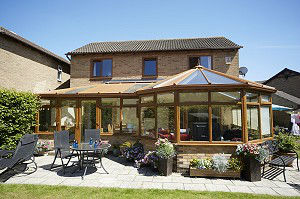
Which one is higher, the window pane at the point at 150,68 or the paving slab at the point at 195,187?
the window pane at the point at 150,68

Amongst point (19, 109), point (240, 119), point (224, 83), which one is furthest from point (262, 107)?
point (19, 109)

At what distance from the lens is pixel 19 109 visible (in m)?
8.82

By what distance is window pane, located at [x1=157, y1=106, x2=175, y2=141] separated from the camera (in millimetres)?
7355

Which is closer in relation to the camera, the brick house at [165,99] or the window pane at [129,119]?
the brick house at [165,99]

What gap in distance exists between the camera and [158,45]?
51.3 feet

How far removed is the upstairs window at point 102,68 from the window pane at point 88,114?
4.41 m

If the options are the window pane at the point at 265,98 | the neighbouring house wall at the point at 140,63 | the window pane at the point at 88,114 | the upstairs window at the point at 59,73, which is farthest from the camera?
the upstairs window at the point at 59,73

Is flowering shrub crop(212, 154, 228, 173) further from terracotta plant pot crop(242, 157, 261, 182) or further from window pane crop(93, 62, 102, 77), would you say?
window pane crop(93, 62, 102, 77)

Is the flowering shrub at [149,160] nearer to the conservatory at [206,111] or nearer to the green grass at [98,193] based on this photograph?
the conservatory at [206,111]

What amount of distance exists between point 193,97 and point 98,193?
473 centimetres

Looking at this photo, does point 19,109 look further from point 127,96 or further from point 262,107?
point 262,107

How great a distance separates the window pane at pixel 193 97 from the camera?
7.00 meters

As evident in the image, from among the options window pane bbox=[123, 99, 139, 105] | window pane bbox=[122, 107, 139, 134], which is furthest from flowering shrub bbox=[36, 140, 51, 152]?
window pane bbox=[123, 99, 139, 105]

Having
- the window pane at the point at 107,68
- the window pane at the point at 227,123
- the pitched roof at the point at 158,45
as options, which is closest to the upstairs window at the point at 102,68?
the window pane at the point at 107,68
